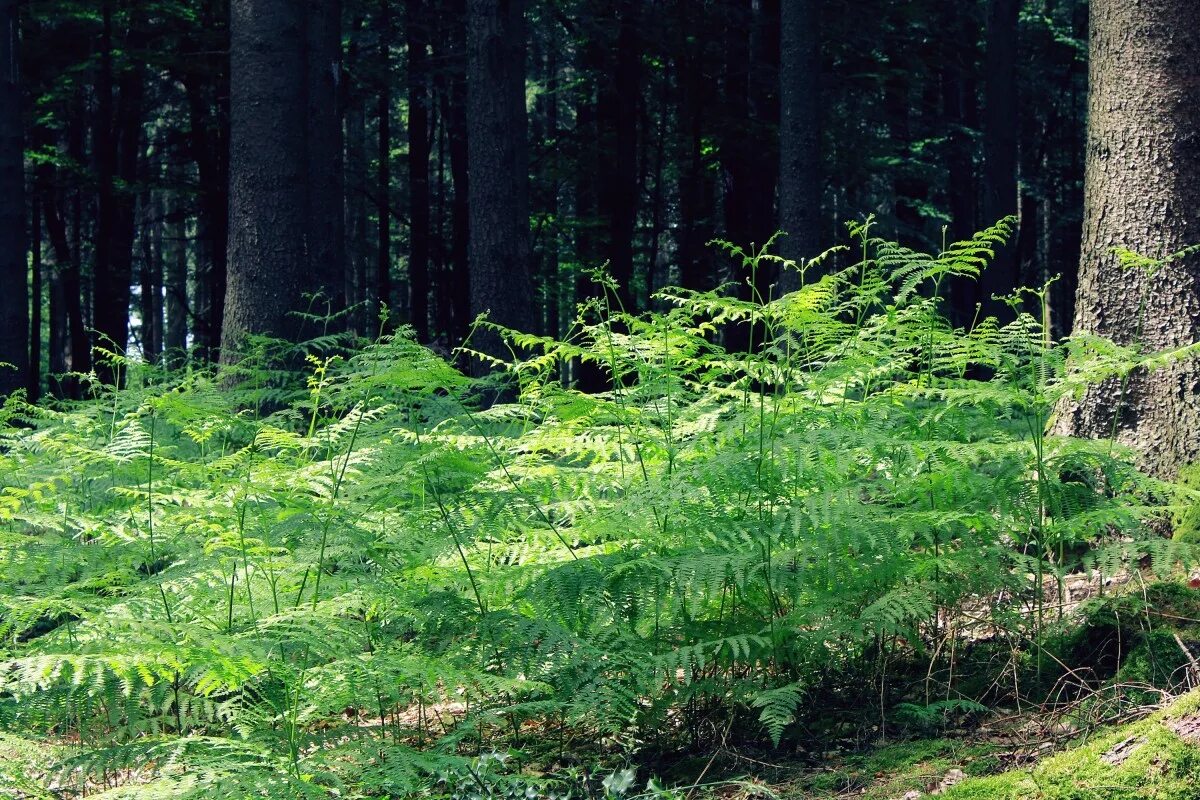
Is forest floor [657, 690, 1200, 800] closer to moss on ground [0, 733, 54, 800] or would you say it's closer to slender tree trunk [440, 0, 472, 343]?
moss on ground [0, 733, 54, 800]

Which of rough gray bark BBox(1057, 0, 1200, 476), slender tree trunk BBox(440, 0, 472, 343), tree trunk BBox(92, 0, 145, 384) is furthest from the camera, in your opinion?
slender tree trunk BBox(440, 0, 472, 343)

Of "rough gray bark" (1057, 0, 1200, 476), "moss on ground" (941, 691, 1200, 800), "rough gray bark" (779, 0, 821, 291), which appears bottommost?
"moss on ground" (941, 691, 1200, 800)

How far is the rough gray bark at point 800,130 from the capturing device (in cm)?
1247

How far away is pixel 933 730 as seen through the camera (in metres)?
3.71

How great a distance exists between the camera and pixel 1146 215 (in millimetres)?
4887

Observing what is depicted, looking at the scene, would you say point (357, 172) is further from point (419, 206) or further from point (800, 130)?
point (800, 130)

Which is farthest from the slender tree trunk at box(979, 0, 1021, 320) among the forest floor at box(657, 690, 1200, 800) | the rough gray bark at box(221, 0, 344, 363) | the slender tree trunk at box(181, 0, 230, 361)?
the forest floor at box(657, 690, 1200, 800)

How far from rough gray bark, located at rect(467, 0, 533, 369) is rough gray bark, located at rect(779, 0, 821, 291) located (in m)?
3.60

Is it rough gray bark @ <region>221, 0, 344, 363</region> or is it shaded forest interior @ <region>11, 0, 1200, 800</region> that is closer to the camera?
shaded forest interior @ <region>11, 0, 1200, 800</region>

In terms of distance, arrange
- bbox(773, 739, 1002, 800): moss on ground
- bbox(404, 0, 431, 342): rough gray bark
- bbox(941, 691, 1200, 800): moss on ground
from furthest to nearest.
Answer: bbox(404, 0, 431, 342): rough gray bark
bbox(773, 739, 1002, 800): moss on ground
bbox(941, 691, 1200, 800): moss on ground

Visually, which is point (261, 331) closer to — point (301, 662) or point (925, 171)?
point (301, 662)

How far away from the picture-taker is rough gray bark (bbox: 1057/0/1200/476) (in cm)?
467

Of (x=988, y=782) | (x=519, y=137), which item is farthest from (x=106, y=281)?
(x=988, y=782)

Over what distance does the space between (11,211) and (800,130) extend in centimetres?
926
